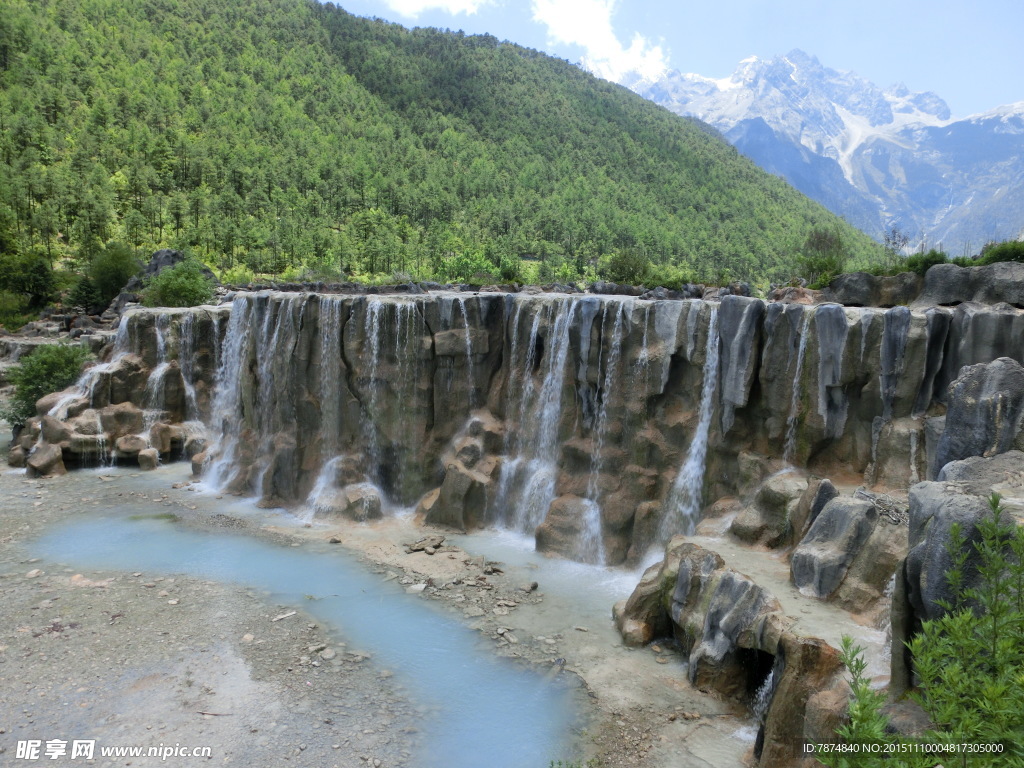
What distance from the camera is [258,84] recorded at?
119750 millimetres

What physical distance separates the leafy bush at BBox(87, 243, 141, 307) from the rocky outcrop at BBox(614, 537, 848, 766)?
53.2m

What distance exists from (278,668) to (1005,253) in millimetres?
28702

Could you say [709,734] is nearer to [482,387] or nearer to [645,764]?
[645,764]

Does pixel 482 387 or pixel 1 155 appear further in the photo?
pixel 1 155

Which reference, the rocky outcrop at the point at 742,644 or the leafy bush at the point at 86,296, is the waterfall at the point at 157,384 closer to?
the rocky outcrop at the point at 742,644

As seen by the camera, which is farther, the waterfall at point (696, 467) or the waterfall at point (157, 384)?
the waterfall at point (157, 384)

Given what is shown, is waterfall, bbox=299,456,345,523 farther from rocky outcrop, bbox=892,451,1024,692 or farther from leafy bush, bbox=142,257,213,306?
leafy bush, bbox=142,257,213,306

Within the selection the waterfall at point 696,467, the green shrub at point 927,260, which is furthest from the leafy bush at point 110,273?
the green shrub at point 927,260

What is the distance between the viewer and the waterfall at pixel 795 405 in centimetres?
1834

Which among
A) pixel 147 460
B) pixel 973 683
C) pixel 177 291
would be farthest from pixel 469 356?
pixel 177 291

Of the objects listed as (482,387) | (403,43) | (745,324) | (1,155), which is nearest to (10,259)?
(1,155)

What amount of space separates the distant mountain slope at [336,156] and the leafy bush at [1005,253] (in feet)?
166

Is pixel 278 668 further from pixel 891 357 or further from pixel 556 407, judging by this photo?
pixel 891 357

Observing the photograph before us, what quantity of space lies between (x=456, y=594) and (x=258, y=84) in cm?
12548
